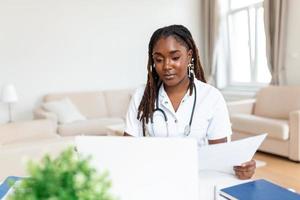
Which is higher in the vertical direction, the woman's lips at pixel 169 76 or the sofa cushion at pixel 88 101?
the woman's lips at pixel 169 76

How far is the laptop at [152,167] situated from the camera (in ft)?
2.25

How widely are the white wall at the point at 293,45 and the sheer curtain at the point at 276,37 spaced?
3.2 inches

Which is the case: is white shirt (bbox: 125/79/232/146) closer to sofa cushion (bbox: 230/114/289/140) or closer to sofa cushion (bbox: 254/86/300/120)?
sofa cushion (bbox: 230/114/289/140)

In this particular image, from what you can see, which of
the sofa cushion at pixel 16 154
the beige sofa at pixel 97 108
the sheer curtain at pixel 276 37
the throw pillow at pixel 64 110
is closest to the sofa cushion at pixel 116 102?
the beige sofa at pixel 97 108

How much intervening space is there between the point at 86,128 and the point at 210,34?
8.93ft

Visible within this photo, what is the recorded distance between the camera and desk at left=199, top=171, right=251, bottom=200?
943mm

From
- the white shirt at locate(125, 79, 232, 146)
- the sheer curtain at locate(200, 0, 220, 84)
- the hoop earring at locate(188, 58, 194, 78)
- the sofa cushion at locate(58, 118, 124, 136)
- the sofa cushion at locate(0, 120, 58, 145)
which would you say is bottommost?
the sofa cushion at locate(58, 118, 124, 136)

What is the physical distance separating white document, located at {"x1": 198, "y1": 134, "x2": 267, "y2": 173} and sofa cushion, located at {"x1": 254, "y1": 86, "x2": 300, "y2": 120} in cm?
303

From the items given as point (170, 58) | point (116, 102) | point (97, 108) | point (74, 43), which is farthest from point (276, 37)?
point (170, 58)

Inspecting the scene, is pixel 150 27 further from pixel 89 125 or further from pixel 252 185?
pixel 252 185

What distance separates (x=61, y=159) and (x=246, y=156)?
2.57 feet

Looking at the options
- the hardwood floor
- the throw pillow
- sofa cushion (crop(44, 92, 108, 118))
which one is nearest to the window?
the hardwood floor

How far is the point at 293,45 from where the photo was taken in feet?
13.5

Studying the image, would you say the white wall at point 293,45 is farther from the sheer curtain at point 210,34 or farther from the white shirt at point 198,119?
the white shirt at point 198,119
